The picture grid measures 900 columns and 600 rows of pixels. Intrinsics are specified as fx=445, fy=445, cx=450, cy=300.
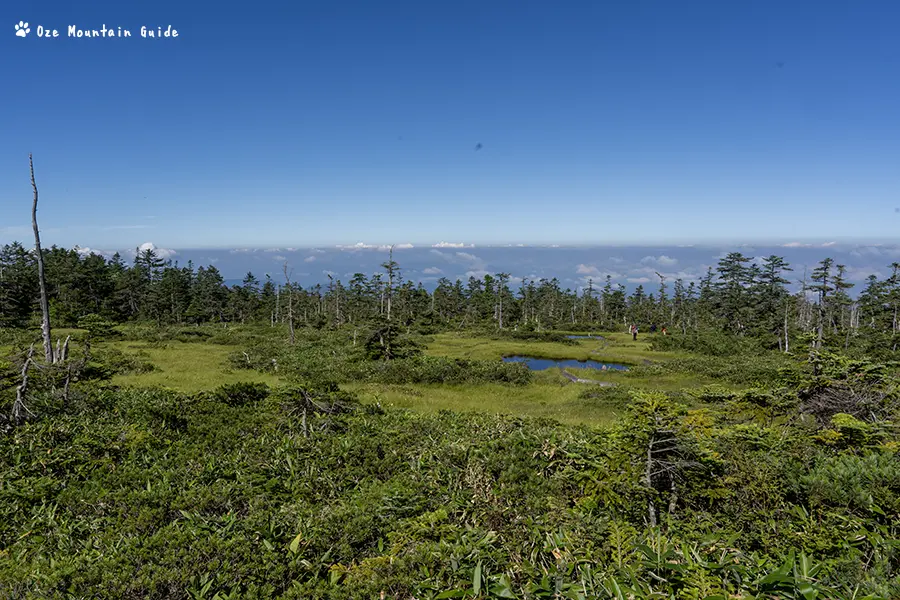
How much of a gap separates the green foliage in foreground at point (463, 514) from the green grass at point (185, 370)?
16.4m

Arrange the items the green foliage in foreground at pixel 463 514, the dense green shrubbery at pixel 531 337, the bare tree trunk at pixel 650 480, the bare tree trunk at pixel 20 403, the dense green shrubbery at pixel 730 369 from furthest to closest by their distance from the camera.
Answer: the dense green shrubbery at pixel 531 337 → the dense green shrubbery at pixel 730 369 → the bare tree trunk at pixel 20 403 → the bare tree trunk at pixel 650 480 → the green foliage in foreground at pixel 463 514

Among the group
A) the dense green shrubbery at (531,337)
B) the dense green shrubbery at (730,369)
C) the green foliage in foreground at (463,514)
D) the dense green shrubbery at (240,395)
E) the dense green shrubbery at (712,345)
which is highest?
the green foliage in foreground at (463,514)

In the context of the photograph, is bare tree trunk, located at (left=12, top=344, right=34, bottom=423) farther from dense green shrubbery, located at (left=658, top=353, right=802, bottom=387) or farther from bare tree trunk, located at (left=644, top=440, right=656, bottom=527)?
dense green shrubbery, located at (left=658, top=353, right=802, bottom=387)

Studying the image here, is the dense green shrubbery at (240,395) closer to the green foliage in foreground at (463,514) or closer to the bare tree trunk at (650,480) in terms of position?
the green foliage in foreground at (463,514)

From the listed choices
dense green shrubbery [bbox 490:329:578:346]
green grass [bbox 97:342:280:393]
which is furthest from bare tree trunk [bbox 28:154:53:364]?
dense green shrubbery [bbox 490:329:578:346]

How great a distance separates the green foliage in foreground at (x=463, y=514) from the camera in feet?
14.9

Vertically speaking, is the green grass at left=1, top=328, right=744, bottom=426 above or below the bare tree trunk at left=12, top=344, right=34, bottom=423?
below

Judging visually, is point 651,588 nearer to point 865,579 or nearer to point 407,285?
point 865,579

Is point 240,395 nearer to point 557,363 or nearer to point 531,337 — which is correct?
point 557,363

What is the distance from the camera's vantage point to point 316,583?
5.28 meters

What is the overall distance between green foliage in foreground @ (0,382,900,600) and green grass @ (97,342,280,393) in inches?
646

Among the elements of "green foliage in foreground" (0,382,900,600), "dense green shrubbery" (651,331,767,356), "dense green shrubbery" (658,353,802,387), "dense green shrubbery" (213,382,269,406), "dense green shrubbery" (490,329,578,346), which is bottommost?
"dense green shrubbery" (490,329,578,346)

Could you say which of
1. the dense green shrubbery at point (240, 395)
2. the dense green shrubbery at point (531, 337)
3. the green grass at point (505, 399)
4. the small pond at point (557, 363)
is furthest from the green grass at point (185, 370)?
the dense green shrubbery at point (531, 337)

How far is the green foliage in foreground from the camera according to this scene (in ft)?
14.9
